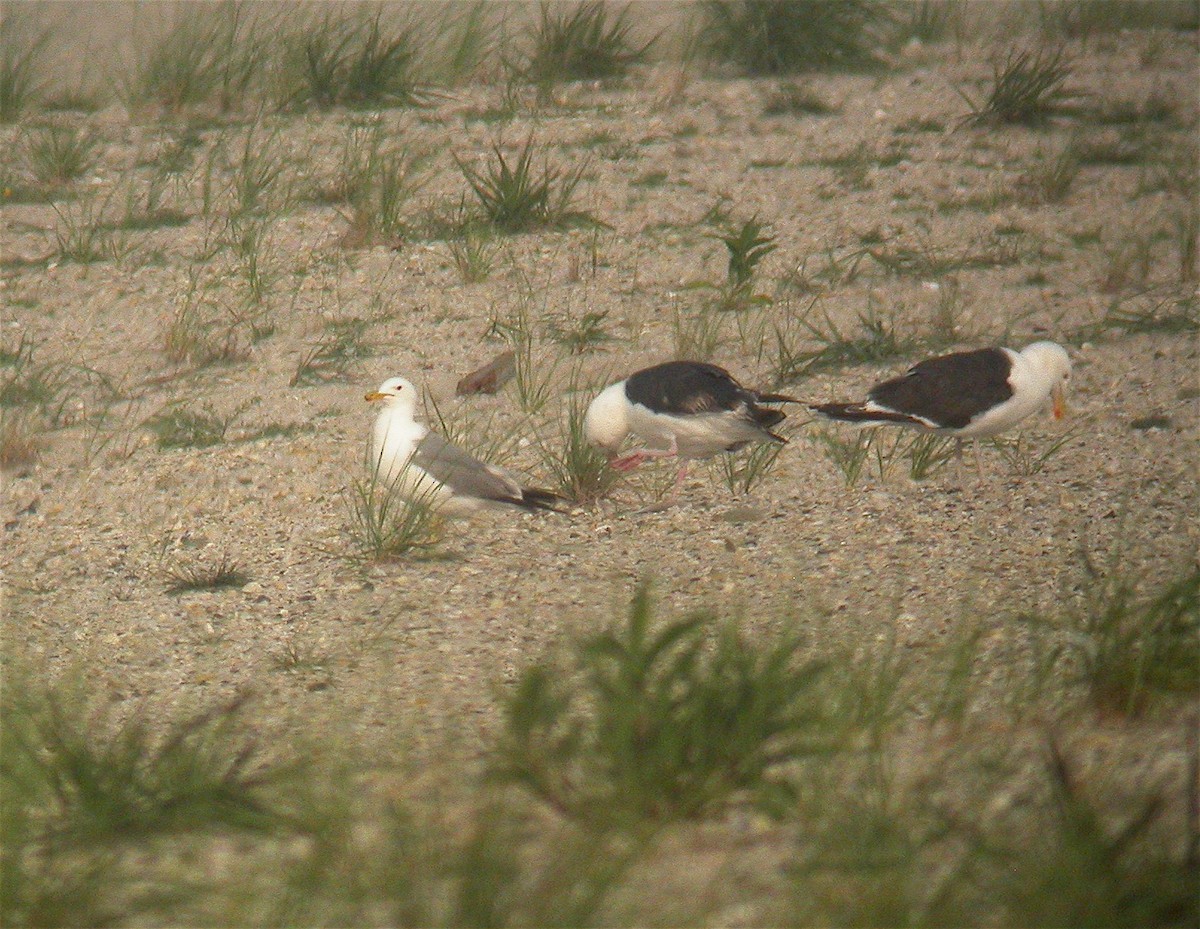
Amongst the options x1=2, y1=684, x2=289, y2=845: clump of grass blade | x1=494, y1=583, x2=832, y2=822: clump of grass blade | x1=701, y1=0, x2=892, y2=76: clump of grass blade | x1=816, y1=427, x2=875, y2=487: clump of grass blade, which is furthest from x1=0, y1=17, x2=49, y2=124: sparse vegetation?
x1=494, y1=583, x2=832, y2=822: clump of grass blade

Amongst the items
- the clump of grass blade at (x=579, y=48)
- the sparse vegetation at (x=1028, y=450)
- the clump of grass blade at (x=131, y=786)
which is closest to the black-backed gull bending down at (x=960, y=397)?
the sparse vegetation at (x=1028, y=450)

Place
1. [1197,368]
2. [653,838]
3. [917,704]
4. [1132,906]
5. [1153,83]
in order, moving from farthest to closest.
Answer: [1153,83]
[1197,368]
[917,704]
[653,838]
[1132,906]

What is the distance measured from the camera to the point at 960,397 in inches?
195

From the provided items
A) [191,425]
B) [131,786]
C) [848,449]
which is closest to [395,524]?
[191,425]

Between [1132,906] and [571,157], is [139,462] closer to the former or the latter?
[571,157]

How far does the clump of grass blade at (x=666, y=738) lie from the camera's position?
8.41 feet

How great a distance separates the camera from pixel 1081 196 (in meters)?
7.82

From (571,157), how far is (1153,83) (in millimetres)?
3871

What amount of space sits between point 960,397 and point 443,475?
5.67 ft

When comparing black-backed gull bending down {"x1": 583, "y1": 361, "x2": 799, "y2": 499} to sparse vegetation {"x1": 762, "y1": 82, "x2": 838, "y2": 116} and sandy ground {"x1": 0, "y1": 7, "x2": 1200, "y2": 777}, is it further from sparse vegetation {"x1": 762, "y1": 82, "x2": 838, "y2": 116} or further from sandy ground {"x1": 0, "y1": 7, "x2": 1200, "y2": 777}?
sparse vegetation {"x1": 762, "y1": 82, "x2": 838, "y2": 116}

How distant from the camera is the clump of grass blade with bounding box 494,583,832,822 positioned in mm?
2562

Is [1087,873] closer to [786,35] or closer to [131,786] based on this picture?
[131,786]

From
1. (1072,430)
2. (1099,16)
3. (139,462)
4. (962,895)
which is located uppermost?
(1099,16)

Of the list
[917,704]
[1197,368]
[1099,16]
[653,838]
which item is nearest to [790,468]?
[1197,368]
